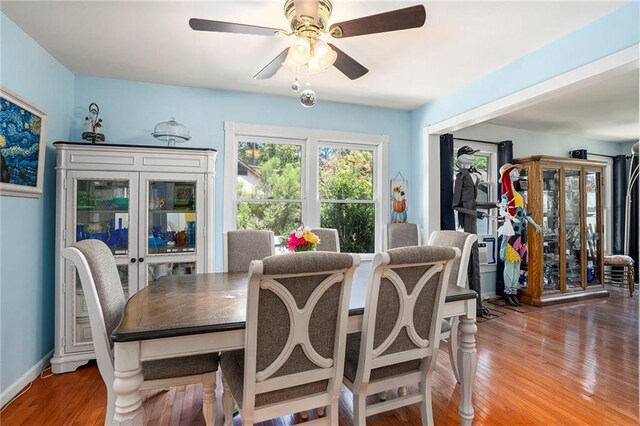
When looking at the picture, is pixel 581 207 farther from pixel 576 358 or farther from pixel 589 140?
pixel 576 358

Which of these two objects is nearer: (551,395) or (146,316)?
(146,316)

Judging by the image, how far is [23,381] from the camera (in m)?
2.30

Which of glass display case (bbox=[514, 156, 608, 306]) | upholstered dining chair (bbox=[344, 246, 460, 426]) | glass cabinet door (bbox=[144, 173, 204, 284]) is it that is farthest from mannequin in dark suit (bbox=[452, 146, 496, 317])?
glass cabinet door (bbox=[144, 173, 204, 284])

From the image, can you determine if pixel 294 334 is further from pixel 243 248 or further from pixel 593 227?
pixel 593 227

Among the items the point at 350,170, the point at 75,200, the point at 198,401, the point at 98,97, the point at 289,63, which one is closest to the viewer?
the point at 289,63

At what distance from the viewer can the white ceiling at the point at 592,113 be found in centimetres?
332

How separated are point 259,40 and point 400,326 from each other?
209 centimetres

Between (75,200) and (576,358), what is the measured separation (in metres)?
4.24

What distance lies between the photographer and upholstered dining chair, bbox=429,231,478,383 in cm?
211

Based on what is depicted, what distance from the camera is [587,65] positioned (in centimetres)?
219

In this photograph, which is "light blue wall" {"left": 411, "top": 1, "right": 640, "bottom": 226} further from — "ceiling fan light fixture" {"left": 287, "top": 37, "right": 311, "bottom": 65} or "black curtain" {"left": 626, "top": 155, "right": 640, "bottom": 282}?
"black curtain" {"left": 626, "top": 155, "right": 640, "bottom": 282}

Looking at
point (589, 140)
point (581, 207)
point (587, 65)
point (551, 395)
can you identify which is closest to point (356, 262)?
point (551, 395)

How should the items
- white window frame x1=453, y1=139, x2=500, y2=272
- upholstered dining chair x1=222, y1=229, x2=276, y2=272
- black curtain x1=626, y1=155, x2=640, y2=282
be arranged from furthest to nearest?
black curtain x1=626, y1=155, x2=640, y2=282 → white window frame x1=453, y1=139, x2=500, y2=272 → upholstered dining chair x1=222, y1=229, x2=276, y2=272

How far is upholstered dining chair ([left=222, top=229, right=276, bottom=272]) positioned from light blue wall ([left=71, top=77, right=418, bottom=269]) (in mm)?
838
